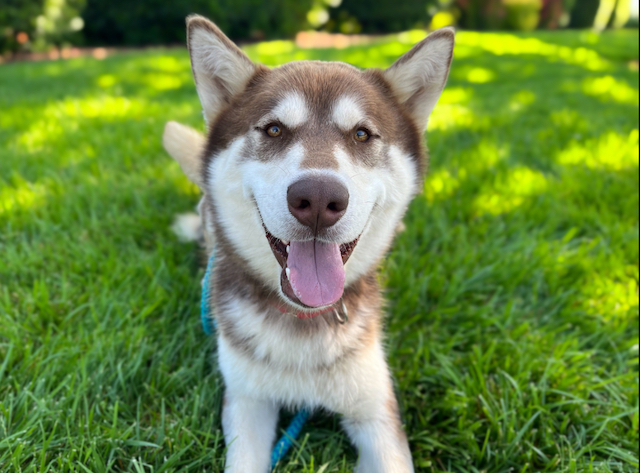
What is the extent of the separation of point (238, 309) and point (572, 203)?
131 inches

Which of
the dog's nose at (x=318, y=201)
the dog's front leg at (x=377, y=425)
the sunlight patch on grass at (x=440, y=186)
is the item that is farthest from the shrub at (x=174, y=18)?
the dog's front leg at (x=377, y=425)

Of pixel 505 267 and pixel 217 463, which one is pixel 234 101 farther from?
pixel 505 267

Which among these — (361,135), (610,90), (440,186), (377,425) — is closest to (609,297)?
(440,186)

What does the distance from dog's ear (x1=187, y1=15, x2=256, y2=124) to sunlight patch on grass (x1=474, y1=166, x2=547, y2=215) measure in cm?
249

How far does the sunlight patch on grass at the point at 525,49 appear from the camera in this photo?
10.5 m

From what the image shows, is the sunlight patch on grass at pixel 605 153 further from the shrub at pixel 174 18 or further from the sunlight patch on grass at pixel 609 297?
the shrub at pixel 174 18

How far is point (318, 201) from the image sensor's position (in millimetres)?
1683

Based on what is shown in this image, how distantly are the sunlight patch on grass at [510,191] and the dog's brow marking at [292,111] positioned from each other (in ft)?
7.79

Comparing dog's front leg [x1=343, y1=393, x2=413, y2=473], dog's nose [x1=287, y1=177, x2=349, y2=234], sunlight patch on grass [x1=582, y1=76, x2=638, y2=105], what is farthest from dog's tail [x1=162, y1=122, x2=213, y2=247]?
sunlight patch on grass [x1=582, y1=76, x2=638, y2=105]

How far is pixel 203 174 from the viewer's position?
227 cm

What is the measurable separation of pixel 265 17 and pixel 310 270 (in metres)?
18.0

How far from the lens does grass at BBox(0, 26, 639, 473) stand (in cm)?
202

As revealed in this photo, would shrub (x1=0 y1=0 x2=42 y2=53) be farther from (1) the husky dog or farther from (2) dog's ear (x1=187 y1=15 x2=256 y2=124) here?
(1) the husky dog

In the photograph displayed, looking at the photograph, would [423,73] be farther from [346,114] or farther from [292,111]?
[292,111]
